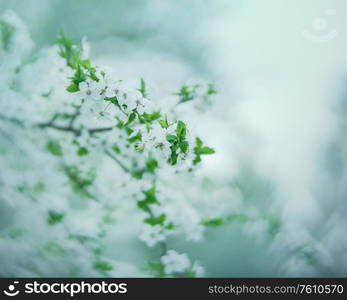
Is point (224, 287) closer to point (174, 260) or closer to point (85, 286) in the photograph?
point (174, 260)

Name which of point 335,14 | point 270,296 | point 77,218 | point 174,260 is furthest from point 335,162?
point 77,218

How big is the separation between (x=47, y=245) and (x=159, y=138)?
3.93 feet

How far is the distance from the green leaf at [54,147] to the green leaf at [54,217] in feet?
1.01

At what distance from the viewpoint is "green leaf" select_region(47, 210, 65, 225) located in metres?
1.90

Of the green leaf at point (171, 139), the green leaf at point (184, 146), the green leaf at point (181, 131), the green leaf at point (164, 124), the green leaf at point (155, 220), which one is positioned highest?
the green leaf at point (155, 220)

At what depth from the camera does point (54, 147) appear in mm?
1993

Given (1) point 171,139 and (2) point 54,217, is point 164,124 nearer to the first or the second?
(1) point 171,139

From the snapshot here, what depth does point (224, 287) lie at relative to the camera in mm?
1893

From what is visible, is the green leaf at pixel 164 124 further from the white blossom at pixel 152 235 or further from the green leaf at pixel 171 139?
the white blossom at pixel 152 235

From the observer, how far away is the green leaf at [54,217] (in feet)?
6.23

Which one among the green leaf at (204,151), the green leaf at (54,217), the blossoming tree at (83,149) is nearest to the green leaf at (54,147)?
the blossoming tree at (83,149)

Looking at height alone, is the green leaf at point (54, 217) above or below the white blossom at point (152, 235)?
above

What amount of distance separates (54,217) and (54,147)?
36 cm

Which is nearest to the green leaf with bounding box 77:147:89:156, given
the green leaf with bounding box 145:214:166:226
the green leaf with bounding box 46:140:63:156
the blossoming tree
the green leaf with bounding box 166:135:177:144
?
the blossoming tree
